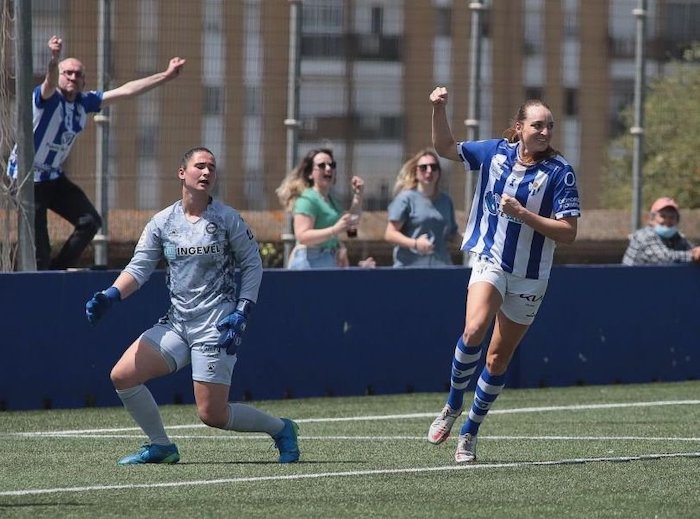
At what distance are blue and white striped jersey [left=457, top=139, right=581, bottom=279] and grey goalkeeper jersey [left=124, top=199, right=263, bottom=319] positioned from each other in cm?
127

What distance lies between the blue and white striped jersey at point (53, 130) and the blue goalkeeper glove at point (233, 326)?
477 cm

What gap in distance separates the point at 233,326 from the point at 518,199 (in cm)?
168

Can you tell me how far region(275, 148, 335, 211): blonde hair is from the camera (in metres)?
14.3

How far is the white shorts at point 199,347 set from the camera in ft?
31.4

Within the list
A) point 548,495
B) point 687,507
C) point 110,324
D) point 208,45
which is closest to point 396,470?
point 548,495

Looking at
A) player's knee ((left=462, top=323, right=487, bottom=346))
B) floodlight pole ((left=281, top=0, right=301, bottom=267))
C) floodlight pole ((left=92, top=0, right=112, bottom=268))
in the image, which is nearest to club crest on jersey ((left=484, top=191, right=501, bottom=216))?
player's knee ((left=462, top=323, right=487, bottom=346))

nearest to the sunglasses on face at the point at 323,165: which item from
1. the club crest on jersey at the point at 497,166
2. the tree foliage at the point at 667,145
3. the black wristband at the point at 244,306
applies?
the club crest on jersey at the point at 497,166

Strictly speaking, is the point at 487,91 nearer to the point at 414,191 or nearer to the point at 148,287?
the point at 414,191

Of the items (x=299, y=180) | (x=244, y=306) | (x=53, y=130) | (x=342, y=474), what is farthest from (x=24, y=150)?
(x=342, y=474)

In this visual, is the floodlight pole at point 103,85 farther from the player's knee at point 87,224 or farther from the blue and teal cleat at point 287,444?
the blue and teal cleat at point 287,444

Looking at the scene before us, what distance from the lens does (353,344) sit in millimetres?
14430

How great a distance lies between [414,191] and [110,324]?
290 centimetres

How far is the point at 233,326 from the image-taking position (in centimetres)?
941

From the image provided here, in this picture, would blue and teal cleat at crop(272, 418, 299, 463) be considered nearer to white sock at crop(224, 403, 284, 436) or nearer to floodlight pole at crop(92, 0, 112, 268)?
white sock at crop(224, 403, 284, 436)
